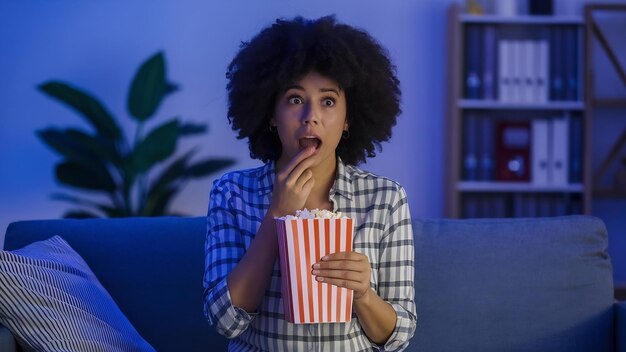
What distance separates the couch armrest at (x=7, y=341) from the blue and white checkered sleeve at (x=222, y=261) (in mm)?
413

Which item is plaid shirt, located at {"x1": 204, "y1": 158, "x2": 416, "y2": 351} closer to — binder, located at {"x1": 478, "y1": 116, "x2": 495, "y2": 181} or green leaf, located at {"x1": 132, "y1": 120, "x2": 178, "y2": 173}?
green leaf, located at {"x1": 132, "y1": 120, "x2": 178, "y2": 173}

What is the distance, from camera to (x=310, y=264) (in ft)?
4.64

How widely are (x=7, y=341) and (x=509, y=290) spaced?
108cm

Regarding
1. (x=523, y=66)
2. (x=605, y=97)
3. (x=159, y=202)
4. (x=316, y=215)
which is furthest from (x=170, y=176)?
(x=316, y=215)

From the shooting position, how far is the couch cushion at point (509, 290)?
2.21m

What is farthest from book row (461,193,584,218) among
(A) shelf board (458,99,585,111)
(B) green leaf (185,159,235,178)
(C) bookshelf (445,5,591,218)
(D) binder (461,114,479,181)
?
(B) green leaf (185,159,235,178)

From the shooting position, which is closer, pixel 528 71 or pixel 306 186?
pixel 306 186

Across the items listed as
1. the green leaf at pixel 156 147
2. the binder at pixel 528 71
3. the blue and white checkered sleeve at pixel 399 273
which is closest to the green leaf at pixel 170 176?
the green leaf at pixel 156 147

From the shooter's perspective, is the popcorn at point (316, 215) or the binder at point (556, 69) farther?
the binder at point (556, 69)

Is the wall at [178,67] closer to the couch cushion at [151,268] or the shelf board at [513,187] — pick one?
the shelf board at [513,187]

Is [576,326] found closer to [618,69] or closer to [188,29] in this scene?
[618,69]

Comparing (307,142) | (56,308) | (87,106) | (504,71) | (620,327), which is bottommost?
(620,327)

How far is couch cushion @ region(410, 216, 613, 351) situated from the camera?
2215 millimetres

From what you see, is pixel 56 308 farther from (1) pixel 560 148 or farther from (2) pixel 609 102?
(2) pixel 609 102
